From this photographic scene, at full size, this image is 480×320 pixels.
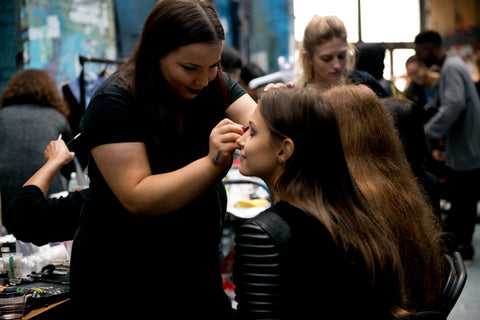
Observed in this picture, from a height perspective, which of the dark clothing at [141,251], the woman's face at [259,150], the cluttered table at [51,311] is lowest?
the cluttered table at [51,311]

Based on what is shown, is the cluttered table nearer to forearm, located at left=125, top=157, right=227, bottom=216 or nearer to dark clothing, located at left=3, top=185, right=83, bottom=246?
dark clothing, located at left=3, top=185, right=83, bottom=246

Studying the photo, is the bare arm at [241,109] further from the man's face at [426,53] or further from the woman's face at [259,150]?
the man's face at [426,53]

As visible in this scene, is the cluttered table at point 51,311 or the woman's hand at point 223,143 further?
the cluttered table at point 51,311

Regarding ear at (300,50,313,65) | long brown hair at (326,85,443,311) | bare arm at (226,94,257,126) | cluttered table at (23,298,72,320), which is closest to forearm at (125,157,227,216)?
bare arm at (226,94,257,126)

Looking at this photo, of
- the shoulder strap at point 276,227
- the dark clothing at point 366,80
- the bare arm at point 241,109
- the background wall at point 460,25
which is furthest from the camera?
the background wall at point 460,25

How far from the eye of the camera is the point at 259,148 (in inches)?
54.9

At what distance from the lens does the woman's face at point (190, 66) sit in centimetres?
140

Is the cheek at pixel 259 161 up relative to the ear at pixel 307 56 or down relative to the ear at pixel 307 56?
down

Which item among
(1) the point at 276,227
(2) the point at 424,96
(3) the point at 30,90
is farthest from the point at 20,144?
(2) the point at 424,96

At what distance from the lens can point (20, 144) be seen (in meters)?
3.49

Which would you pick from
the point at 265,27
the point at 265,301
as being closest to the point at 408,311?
the point at 265,301

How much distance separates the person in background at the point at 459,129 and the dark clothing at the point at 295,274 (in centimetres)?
353

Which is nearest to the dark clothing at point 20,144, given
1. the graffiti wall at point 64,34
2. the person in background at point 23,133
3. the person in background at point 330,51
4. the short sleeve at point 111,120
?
the person in background at point 23,133

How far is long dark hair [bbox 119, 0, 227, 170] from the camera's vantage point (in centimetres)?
139
